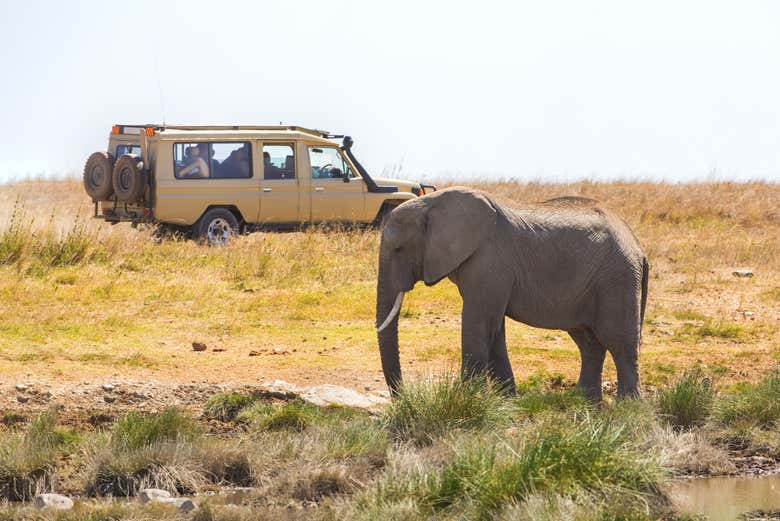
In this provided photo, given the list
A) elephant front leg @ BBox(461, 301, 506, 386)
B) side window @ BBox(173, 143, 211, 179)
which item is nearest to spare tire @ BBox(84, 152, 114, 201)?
side window @ BBox(173, 143, 211, 179)

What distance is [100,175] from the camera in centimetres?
2133

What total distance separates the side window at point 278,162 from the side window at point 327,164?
358 millimetres

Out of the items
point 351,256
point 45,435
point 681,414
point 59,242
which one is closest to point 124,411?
point 45,435

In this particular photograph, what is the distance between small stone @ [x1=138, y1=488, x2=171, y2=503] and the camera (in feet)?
26.8

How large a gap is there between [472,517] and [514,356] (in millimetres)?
5654

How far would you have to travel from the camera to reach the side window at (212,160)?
20844 millimetres

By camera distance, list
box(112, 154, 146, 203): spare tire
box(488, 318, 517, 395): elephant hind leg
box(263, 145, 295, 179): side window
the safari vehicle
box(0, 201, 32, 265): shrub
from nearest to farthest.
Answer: box(488, 318, 517, 395): elephant hind leg
box(0, 201, 32, 265): shrub
box(112, 154, 146, 203): spare tire
the safari vehicle
box(263, 145, 295, 179): side window

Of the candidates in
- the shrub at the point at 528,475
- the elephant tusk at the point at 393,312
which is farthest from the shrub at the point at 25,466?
the elephant tusk at the point at 393,312

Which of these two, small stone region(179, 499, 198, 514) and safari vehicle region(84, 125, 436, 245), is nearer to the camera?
small stone region(179, 499, 198, 514)

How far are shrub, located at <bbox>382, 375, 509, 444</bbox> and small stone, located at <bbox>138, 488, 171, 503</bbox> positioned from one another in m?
1.80

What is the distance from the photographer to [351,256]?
63.6ft

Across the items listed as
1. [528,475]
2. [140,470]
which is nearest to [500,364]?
[528,475]

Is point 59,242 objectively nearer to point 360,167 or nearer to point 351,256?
point 351,256

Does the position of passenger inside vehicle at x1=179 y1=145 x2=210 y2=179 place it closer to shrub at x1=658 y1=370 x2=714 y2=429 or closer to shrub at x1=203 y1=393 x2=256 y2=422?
shrub at x1=203 y1=393 x2=256 y2=422
